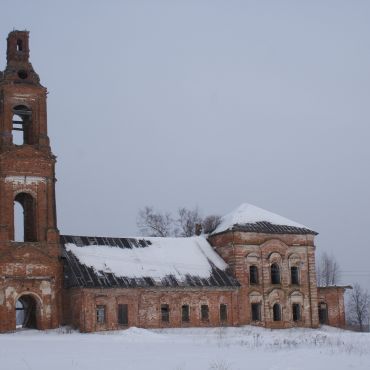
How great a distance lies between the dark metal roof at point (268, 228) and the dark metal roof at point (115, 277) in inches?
108

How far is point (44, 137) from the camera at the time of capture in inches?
1394

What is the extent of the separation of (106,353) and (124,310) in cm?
1567

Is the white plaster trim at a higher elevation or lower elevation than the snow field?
higher

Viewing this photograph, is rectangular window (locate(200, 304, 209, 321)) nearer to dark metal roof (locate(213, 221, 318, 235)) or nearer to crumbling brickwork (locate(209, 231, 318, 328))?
crumbling brickwork (locate(209, 231, 318, 328))

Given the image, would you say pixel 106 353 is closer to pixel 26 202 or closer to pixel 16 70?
pixel 26 202

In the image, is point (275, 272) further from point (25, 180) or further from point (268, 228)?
point (25, 180)

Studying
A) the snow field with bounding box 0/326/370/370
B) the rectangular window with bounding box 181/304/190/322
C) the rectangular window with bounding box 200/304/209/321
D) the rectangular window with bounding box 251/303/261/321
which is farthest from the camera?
the rectangular window with bounding box 251/303/261/321

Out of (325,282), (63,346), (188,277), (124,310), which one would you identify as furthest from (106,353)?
(325,282)

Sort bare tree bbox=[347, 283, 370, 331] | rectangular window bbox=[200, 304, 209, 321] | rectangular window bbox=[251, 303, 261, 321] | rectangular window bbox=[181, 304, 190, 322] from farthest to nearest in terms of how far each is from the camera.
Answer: bare tree bbox=[347, 283, 370, 331], rectangular window bbox=[251, 303, 261, 321], rectangular window bbox=[200, 304, 209, 321], rectangular window bbox=[181, 304, 190, 322]

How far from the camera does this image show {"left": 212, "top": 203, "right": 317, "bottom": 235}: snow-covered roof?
40031mm

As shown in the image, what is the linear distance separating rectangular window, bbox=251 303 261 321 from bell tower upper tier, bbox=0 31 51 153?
15.2 m

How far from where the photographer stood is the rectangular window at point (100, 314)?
111 feet

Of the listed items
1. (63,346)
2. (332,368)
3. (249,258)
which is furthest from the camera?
(249,258)

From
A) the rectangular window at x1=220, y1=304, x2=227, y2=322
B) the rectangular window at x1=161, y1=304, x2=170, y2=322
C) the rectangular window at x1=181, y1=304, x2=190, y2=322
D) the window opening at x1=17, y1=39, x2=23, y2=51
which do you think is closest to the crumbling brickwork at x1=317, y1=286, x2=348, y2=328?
the rectangular window at x1=220, y1=304, x2=227, y2=322
